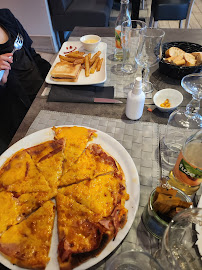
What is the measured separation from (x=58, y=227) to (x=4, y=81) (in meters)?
1.54

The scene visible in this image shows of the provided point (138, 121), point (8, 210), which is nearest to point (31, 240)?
point (8, 210)

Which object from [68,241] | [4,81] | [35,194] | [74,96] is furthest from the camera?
[4,81]

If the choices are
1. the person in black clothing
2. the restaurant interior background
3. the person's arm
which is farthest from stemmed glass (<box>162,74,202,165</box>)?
the restaurant interior background

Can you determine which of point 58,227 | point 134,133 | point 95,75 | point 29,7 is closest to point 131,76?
point 95,75

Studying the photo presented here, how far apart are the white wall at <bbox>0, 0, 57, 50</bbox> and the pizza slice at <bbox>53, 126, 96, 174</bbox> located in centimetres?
331

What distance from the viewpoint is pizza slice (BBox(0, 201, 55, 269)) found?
0.76 meters

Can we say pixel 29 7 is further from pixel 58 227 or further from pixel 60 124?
pixel 58 227

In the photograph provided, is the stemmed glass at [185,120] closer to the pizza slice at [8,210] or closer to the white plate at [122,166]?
the white plate at [122,166]

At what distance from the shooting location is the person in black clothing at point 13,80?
180 cm

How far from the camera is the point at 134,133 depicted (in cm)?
125

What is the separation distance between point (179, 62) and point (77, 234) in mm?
1360

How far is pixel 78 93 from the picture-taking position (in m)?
1.51

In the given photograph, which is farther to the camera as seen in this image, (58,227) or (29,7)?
(29,7)

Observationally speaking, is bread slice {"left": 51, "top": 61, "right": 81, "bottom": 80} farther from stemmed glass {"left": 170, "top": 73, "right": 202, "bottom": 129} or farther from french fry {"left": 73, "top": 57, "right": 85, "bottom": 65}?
stemmed glass {"left": 170, "top": 73, "right": 202, "bottom": 129}
